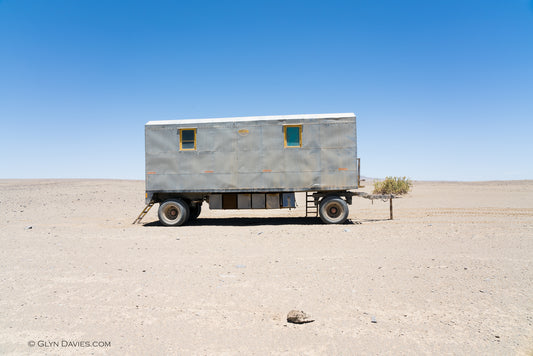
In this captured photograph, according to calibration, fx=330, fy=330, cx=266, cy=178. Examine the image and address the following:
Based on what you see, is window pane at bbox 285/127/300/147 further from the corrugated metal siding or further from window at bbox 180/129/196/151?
window at bbox 180/129/196/151

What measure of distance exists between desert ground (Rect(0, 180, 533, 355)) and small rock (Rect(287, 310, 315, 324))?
79 mm

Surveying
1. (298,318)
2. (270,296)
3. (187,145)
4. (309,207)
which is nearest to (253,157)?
(187,145)

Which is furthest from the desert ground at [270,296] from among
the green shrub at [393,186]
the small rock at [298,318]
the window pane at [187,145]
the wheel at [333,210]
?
the green shrub at [393,186]

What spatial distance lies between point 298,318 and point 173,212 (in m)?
9.79

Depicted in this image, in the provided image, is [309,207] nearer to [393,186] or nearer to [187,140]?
[187,140]

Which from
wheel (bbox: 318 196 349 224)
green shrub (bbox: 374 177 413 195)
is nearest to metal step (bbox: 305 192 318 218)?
wheel (bbox: 318 196 349 224)

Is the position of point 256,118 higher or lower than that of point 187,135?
higher

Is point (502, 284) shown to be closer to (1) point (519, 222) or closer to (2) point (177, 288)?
(2) point (177, 288)

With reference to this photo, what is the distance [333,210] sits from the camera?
40.8 feet

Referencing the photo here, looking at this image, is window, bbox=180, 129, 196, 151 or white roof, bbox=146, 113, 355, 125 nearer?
white roof, bbox=146, 113, 355, 125

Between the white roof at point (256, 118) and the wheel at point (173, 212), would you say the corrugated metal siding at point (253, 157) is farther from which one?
the wheel at point (173, 212)

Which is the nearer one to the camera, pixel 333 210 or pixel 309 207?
pixel 333 210

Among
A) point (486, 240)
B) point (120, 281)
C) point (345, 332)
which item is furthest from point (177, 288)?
point (486, 240)

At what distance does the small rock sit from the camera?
3967 millimetres
